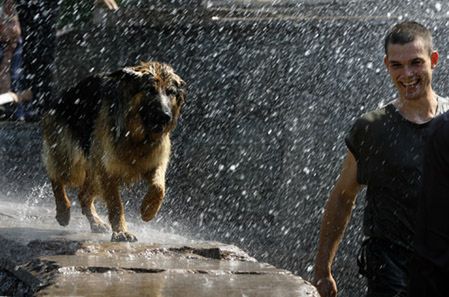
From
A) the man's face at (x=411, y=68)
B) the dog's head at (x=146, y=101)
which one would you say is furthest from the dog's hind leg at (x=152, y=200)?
the man's face at (x=411, y=68)

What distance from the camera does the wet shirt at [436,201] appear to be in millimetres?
2787

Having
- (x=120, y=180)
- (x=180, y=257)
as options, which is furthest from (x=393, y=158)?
(x=120, y=180)

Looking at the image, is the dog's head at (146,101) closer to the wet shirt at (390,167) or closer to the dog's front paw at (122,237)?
the dog's front paw at (122,237)

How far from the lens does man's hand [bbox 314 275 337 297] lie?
177 inches

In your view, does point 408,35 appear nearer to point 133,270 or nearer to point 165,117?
point 133,270

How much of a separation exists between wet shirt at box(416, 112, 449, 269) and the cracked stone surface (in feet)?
5.42

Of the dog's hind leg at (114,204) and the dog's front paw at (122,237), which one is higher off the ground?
the dog's front paw at (122,237)

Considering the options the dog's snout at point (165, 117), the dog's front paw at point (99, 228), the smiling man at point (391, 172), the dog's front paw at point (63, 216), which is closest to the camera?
the smiling man at point (391, 172)

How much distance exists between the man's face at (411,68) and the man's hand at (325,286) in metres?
0.84

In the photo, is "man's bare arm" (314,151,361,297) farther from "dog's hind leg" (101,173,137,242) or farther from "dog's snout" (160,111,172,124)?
"dog's snout" (160,111,172,124)

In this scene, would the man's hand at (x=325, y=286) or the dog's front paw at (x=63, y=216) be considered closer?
Answer: the man's hand at (x=325, y=286)

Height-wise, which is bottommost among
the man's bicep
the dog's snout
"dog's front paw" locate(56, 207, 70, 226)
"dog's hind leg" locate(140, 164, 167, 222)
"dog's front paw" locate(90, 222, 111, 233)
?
"dog's front paw" locate(56, 207, 70, 226)

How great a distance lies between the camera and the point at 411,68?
4.48m

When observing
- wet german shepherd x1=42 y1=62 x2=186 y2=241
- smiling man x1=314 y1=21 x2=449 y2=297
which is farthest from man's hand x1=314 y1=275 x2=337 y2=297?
wet german shepherd x1=42 y1=62 x2=186 y2=241
